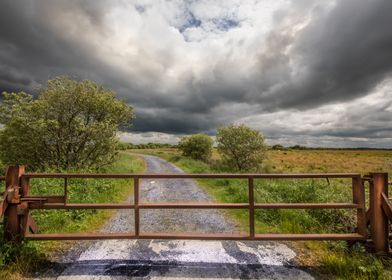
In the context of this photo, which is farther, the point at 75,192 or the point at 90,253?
the point at 75,192

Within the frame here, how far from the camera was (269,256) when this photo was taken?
503cm

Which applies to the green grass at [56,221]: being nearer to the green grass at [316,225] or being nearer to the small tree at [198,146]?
the green grass at [316,225]

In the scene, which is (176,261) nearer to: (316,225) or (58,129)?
(316,225)

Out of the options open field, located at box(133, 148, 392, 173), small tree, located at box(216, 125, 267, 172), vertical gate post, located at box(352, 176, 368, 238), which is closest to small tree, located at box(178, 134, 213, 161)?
open field, located at box(133, 148, 392, 173)

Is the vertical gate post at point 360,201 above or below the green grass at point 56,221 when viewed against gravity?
above

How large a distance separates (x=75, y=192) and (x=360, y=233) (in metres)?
8.51

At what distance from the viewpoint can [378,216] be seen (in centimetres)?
461

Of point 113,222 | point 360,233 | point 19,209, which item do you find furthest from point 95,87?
point 360,233

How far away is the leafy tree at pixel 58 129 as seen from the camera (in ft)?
44.5

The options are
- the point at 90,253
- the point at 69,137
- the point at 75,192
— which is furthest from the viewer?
the point at 69,137

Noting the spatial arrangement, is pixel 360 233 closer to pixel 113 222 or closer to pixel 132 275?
pixel 132 275

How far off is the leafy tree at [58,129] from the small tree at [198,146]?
25090 mm

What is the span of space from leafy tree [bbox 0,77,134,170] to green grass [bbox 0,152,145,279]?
3.67 meters

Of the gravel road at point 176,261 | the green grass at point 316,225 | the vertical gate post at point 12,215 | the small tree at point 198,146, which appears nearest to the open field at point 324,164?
the small tree at point 198,146
